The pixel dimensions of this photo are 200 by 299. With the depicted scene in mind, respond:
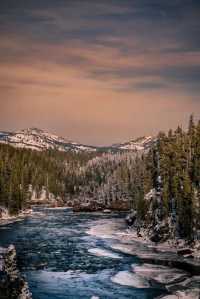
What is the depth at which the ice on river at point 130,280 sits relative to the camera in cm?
5341

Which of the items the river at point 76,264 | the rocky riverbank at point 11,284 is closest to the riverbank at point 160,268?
the river at point 76,264

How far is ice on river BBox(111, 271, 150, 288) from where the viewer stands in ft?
175

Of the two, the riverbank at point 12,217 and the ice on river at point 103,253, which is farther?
the riverbank at point 12,217

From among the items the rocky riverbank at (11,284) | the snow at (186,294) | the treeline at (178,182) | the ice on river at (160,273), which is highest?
the treeline at (178,182)

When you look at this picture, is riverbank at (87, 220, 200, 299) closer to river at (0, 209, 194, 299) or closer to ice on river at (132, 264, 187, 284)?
ice on river at (132, 264, 187, 284)

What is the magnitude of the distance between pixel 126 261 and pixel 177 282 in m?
13.8

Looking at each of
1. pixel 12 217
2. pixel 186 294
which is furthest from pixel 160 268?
pixel 12 217

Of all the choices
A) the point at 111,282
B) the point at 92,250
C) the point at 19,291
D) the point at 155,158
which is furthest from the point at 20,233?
the point at 19,291

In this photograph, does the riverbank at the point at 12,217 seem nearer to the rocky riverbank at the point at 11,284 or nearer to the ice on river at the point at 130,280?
the ice on river at the point at 130,280

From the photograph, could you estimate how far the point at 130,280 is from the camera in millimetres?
54938

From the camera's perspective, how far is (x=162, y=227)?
283ft

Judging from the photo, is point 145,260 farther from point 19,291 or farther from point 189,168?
point 19,291

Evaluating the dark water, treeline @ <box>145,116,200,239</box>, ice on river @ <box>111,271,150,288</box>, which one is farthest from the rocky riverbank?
treeline @ <box>145,116,200,239</box>

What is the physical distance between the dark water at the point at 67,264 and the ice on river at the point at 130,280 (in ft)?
3.18
